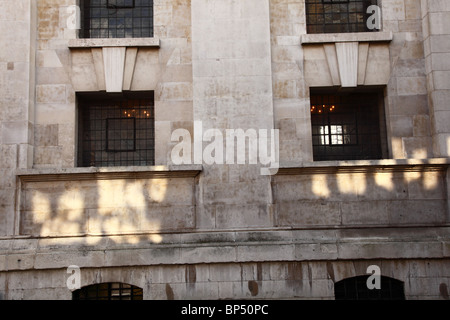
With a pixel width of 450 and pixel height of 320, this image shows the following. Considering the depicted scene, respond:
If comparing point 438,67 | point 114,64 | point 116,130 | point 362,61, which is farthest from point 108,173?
point 438,67

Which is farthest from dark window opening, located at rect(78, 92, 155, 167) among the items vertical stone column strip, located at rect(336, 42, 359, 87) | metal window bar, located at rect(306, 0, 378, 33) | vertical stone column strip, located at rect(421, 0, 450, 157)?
vertical stone column strip, located at rect(421, 0, 450, 157)

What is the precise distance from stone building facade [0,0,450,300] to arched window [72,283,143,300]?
270mm

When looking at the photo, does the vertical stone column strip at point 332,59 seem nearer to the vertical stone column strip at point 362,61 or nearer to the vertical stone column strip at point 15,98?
the vertical stone column strip at point 362,61

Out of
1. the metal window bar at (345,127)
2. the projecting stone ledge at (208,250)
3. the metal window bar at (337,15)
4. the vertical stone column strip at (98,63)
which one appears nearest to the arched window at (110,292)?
the projecting stone ledge at (208,250)

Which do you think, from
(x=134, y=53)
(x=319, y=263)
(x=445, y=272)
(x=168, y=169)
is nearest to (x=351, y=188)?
(x=319, y=263)

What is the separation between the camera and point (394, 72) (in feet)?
36.8

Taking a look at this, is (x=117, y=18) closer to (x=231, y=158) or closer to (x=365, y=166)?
(x=231, y=158)

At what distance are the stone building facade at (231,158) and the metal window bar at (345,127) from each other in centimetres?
4

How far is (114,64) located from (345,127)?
5947mm

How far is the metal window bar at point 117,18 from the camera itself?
11.8 meters

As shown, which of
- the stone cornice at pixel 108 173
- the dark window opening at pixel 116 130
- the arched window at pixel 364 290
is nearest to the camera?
the arched window at pixel 364 290

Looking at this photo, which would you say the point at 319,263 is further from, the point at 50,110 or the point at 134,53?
Result: the point at 50,110

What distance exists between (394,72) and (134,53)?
20.9 ft

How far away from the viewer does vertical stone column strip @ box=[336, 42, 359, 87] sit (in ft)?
36.4
